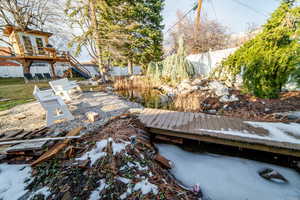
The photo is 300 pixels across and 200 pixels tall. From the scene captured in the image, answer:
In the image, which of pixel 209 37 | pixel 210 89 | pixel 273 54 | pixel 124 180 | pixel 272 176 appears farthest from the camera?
pixel 209 37

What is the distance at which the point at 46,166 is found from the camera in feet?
4.80

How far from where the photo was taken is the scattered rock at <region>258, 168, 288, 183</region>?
5.62ft

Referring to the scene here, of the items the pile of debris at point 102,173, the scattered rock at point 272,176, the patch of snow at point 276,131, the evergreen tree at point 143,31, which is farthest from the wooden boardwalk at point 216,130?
the evergreen tree at point 143,31

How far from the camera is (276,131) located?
79.3 inches

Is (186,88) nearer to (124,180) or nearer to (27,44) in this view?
(124,180)

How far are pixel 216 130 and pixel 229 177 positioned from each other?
2.32ft

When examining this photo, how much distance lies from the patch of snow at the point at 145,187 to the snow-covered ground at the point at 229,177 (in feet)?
2.07

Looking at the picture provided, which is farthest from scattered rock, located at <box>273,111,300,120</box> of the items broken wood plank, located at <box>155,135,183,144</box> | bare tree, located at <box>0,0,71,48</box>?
bare tree, located at <box>0,0,71,48</box>

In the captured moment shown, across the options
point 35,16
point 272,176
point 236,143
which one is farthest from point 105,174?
point 35,16

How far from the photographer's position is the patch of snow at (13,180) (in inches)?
46.5

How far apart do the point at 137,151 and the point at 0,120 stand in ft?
12.2

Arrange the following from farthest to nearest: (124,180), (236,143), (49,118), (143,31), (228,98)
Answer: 1. (143,31)
2. (228,98)
3. (49,118)
4. (236,143)
5. (124,180)

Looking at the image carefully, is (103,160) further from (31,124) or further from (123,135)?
(31,124)

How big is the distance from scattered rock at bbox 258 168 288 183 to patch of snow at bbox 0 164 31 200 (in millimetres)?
3082
